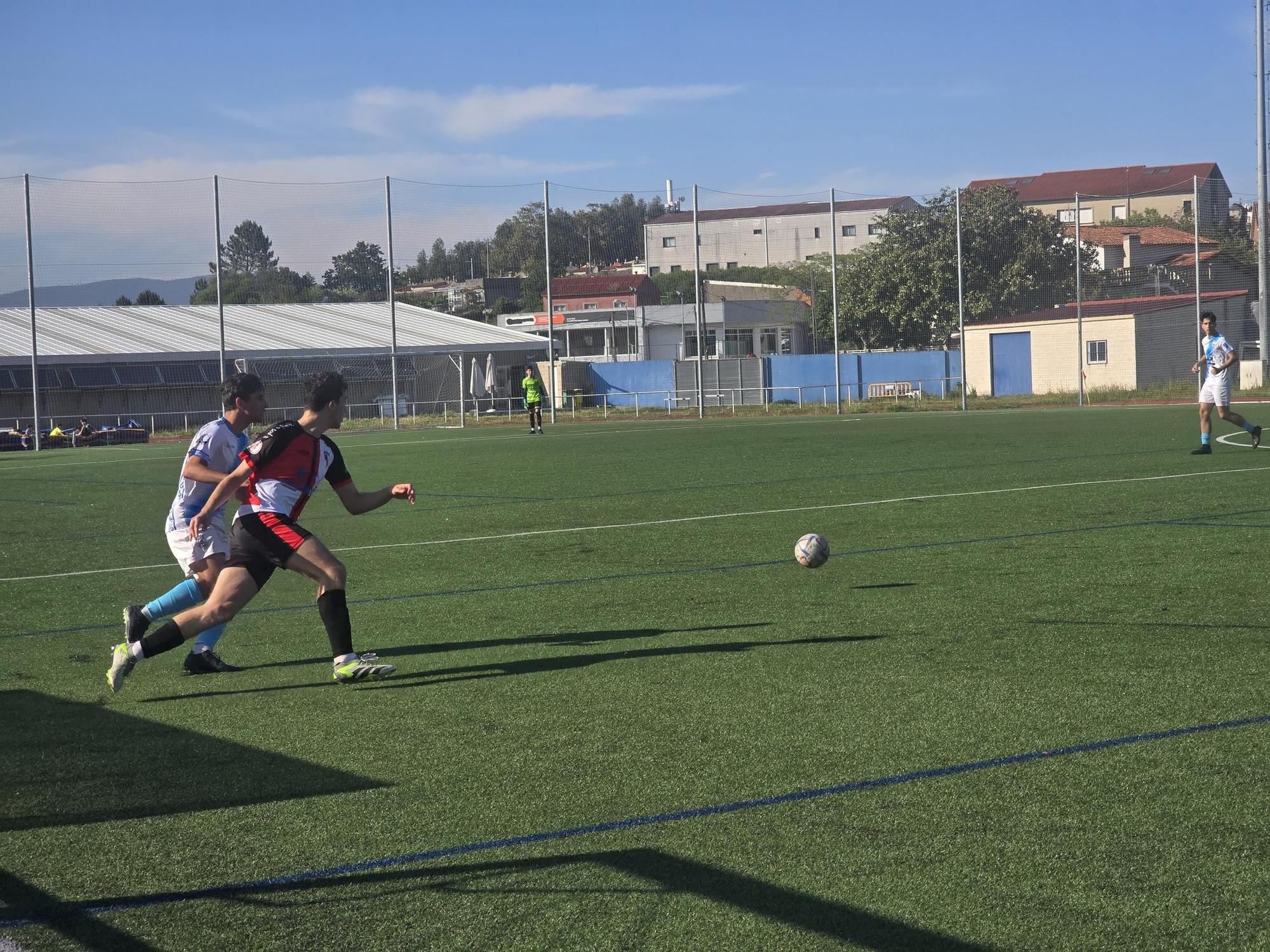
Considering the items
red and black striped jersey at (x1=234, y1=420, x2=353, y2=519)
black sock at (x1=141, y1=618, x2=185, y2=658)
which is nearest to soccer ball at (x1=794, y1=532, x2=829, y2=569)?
red and black striped jersey at (x1=234, y1=420, x2=353, y2=519)

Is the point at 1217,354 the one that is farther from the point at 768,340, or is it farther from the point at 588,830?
the point at 768,340

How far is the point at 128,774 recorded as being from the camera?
4980mm

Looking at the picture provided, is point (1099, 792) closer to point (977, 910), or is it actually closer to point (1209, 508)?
point (977, 910)

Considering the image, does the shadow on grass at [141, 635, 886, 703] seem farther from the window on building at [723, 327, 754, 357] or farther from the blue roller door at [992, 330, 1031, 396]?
the window on building at [723, 327, 754, 357]

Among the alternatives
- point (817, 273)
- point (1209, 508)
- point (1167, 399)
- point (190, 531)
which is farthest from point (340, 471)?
point (817, 273)

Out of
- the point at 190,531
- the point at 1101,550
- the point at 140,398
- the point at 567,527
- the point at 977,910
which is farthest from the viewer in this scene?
the point at 140,398

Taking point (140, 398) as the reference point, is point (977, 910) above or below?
below

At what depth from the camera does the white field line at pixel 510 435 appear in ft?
89.9

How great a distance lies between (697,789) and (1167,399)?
40.1 m

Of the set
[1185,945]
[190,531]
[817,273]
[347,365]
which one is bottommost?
[1185,945]

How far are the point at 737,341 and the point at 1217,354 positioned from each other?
2059 inches

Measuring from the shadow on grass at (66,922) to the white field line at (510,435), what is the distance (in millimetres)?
23164

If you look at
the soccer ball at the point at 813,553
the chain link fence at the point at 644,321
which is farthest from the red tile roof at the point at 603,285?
the soccer ball at the point at 813,553

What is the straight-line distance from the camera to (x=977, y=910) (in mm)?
3410
